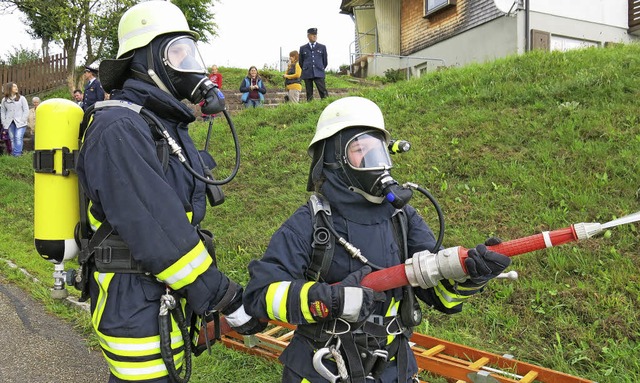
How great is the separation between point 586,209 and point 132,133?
4.59m

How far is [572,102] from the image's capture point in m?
7.17

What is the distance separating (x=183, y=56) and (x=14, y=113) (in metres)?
12.4

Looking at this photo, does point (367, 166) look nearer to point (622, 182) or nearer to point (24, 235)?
point (622, 182)

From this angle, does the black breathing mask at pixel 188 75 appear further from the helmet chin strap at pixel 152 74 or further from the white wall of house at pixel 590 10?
the white wall of house at pixel 590 10

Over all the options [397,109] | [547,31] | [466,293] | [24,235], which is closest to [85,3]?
[24,235]

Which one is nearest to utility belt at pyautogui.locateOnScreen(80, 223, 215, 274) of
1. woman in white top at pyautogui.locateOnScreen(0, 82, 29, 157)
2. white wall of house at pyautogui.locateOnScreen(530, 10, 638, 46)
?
woman in white top at pyautogui.locateOnScreen(0, 82, 29, 157)

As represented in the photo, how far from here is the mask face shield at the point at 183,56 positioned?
258 centimetres

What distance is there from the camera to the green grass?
4.17 metres

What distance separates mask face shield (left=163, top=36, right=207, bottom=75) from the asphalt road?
277 cm

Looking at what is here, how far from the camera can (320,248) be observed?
7.77 ft

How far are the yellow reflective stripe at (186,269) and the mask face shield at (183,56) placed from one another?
35.0 inches

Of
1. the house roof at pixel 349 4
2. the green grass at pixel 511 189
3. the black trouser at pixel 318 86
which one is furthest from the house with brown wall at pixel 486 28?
the green grass at pixel 511 189

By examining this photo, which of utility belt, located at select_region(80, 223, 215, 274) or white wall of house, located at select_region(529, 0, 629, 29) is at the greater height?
white wall of house, located at select_region(529, 0, 629, 29)

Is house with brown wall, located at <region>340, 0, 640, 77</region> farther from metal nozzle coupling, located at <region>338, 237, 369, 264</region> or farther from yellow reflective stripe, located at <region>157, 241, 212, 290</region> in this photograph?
yellow reflective stripe, located at <region>157, 241, 212, 290</region>
